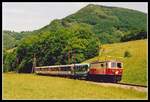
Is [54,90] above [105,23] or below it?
below

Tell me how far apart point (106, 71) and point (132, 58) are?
2.73m

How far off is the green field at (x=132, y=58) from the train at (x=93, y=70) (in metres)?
0.43

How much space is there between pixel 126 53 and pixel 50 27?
489 cm

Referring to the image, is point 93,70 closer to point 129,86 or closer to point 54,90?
point 129,86

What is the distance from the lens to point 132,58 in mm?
25344

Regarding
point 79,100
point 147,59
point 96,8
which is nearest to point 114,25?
point 96,8

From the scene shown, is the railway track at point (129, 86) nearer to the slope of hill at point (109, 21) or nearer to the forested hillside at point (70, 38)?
the forested hillside at point (70, 38)

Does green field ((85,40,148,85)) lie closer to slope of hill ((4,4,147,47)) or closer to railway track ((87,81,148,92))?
railway track ((87,81,148,92))

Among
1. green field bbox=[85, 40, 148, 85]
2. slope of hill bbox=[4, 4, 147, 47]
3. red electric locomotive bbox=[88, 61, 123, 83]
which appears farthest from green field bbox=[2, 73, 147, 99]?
slope of hill bbox=[4, 4, 147, 47]

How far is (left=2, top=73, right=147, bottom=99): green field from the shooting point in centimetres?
2405

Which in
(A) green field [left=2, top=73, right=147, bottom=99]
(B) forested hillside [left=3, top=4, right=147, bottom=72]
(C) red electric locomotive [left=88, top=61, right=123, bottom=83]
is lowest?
(A) green field [left=2, top=73, right=147, bottom=99]

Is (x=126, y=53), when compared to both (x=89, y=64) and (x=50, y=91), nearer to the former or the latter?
(x=89, y=64)

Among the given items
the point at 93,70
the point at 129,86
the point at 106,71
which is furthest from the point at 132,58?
the point at 93,70

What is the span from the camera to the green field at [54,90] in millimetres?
24047
